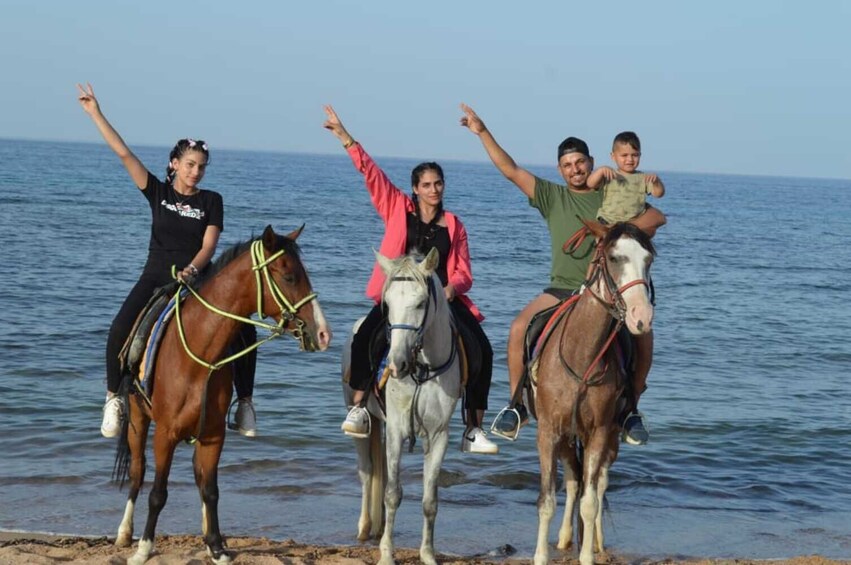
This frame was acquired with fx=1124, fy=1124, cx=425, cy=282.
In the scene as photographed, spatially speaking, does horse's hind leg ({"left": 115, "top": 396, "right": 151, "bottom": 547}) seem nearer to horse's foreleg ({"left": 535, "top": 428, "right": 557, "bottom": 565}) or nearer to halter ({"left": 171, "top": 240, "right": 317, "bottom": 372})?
halter ({"left": 171, "top": 240, "right": 317, "bottom": 372})

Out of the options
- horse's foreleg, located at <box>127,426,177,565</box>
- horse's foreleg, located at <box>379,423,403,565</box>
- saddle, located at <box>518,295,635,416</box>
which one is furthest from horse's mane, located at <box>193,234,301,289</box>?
saddle, located at <box>518,295,635,416</box>

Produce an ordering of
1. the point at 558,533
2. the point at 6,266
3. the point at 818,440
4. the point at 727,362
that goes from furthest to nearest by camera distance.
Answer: the point at 6,266 → the point at 727,362 → the point at 818,440 → the point at 558,533

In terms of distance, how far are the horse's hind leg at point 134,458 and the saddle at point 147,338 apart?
1.09 ft

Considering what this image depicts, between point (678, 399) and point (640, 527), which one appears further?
point (678, 399)

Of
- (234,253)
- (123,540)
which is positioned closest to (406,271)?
(234,253)

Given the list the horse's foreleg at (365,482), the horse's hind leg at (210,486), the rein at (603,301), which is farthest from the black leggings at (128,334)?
the rein at (603,301)

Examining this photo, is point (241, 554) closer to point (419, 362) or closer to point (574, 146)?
point (419, 362)

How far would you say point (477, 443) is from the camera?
7727mm

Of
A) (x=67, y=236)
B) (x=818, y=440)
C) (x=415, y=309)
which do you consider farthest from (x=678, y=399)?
(x=67, y=236)

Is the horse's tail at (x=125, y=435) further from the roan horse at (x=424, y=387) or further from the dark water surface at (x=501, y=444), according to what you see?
the roan horse at (x=424, y=387)

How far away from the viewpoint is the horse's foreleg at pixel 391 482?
7277mm

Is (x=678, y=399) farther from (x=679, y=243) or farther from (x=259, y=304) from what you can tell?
(x=679, y=243)

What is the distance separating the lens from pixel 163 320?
23.6 ft

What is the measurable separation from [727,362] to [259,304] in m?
12.8
